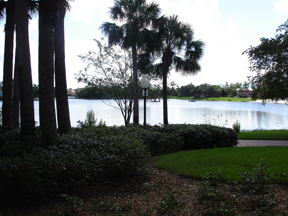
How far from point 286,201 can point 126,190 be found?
99.3 inches

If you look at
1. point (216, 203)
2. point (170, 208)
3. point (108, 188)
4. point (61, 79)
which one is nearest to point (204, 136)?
point (108, 188)

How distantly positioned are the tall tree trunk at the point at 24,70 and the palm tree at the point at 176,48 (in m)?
8.84

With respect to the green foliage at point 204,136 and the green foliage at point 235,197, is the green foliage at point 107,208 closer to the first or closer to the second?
the green foliage at point 235,197

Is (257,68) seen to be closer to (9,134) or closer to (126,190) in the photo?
(126,190)

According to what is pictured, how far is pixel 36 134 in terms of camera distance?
6.46m

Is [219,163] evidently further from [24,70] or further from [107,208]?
[24,70]

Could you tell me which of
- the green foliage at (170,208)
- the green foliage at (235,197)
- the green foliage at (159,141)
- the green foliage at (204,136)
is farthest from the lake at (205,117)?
the green foliage at (170,208)

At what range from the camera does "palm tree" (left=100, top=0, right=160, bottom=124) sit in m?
12.9

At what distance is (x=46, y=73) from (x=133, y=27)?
355 inches

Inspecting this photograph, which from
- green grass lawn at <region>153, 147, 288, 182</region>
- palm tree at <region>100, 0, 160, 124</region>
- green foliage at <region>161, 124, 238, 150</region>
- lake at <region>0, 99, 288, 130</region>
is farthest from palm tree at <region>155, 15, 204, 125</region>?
green grass lawn at <region>153, 147, 288, 182</region>

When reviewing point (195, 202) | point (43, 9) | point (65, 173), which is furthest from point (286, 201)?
point (43, 9)

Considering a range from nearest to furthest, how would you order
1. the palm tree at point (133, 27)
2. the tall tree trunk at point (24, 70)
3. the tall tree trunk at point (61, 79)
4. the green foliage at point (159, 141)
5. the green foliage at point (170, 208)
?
the green foliage at point (170, 208), the tall tree trunk at point (24, 70), the green foliage at point (159, 141), the tall tree trunk at point (61, 79), the palm tree at point (133, 27)

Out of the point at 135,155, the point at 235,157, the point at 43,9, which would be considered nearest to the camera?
the point at 135,155

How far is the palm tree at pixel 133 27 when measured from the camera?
1294 centimetres
